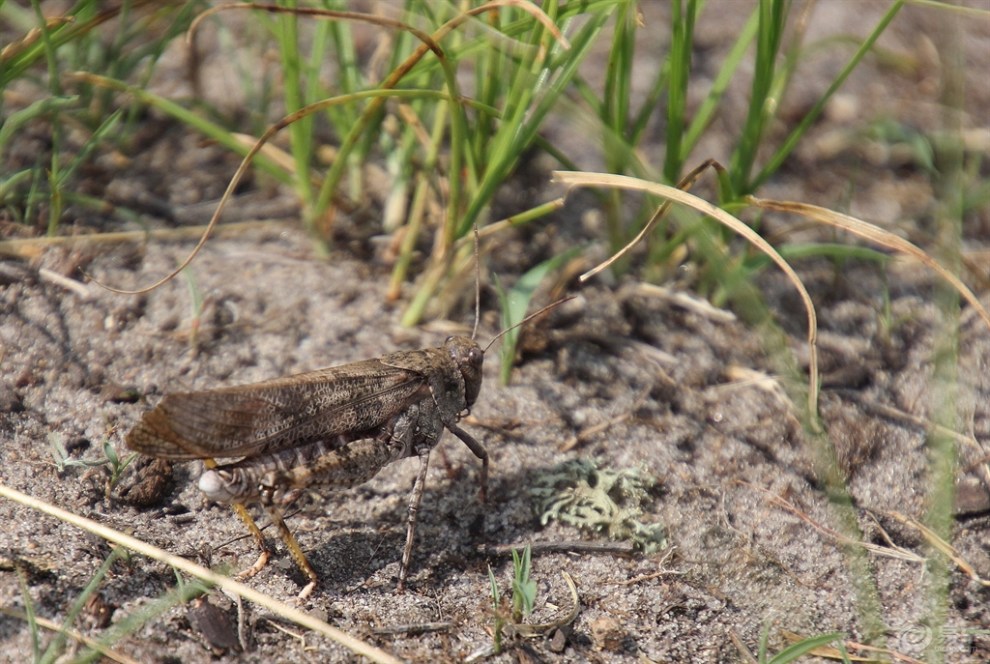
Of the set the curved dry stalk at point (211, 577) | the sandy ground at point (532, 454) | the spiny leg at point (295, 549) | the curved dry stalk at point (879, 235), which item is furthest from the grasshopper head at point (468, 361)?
the curved dry stalk at point (879, 235)

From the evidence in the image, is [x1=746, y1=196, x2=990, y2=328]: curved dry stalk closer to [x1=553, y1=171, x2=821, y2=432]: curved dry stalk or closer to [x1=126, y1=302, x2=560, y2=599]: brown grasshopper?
[x1=553, y1=171, x2=821, y2=432]: curved dry stalk

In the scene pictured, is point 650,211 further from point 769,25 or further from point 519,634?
point 519,634

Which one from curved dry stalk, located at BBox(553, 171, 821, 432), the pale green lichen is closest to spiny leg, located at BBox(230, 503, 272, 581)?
the pale green lichen

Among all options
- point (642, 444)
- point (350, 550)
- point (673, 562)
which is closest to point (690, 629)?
point (673, 562)

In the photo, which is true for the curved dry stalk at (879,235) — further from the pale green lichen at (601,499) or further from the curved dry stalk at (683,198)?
the pale green lichen at (601,499)

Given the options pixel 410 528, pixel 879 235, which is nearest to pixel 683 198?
pixel 879 235

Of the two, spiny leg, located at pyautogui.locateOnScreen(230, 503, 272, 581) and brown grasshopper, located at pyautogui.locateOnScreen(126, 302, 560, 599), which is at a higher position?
brown grasshopper, located at pyautogui.locateOnScreen(126, 302, 560, 599)
